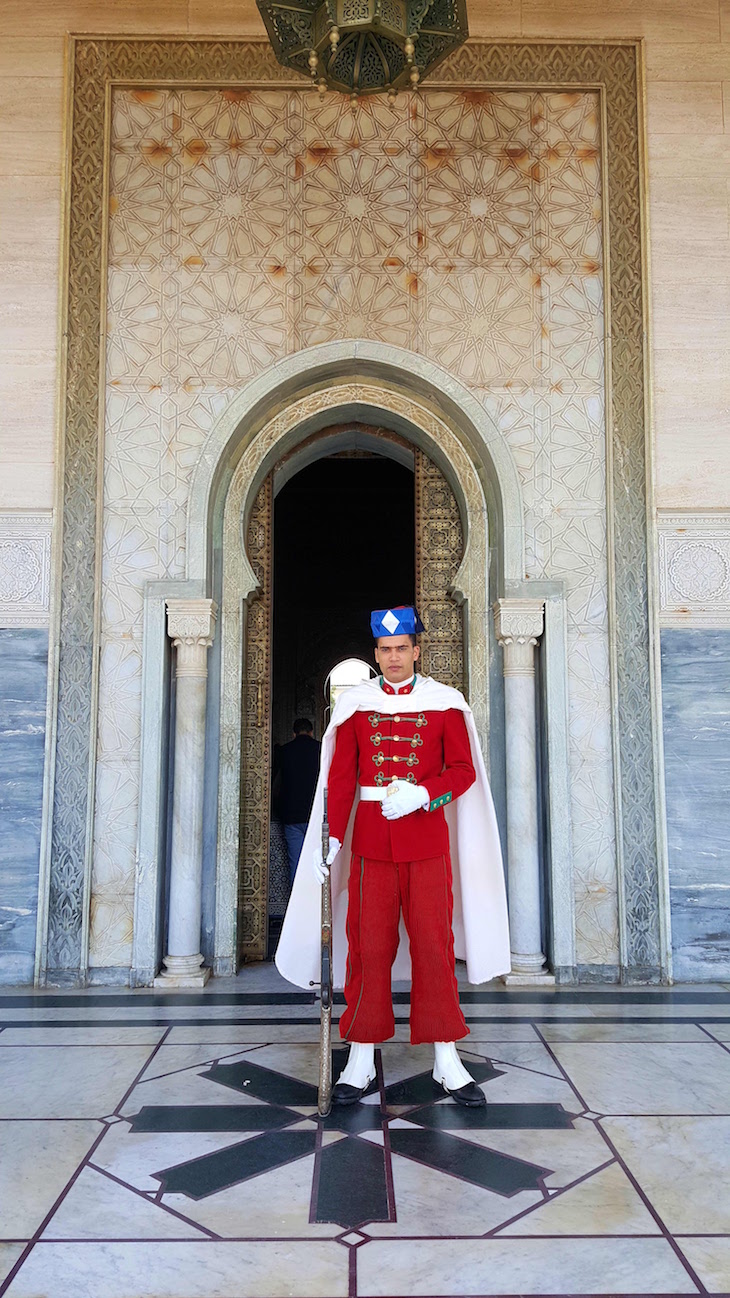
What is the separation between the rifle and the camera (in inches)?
123

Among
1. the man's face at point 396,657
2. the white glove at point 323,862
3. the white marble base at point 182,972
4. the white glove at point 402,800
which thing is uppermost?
the man's face at point 396,657

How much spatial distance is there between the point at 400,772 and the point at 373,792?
12cm

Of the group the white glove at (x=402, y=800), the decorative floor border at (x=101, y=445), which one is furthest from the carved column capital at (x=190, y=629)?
the white glove at (x=402, y=800)

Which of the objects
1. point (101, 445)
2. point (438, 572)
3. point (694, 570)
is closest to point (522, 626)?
point (438, 572)

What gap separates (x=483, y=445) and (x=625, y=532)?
929 millimetres

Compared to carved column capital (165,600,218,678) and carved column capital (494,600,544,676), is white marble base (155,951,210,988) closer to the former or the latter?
carved column capital (165,600,218,678)

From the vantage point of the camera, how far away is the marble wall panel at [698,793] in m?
5.14

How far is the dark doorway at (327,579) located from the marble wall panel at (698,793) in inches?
264

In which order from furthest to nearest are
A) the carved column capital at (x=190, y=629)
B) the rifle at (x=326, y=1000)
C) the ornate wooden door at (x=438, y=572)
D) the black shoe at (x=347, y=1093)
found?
the ornate wooden door at (x=438, y=572) < the carved column capital at (x=190, y=629) < the black shoe at (x=347, y=1093) < the rifle at (x=326, y=1000)

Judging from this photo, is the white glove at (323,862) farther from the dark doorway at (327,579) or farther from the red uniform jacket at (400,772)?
the dark doorway at (327,579)

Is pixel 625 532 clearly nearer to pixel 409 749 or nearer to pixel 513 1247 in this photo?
pixel 409 749

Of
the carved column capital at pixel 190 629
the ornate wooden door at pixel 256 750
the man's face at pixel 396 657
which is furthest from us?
the ornate wooden door at pixel 256 750

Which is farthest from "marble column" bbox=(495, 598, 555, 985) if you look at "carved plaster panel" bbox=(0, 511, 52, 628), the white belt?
"carved plaster panel" bbox=(0, 511, 52, 628)

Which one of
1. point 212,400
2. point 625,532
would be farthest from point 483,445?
point 212,400
